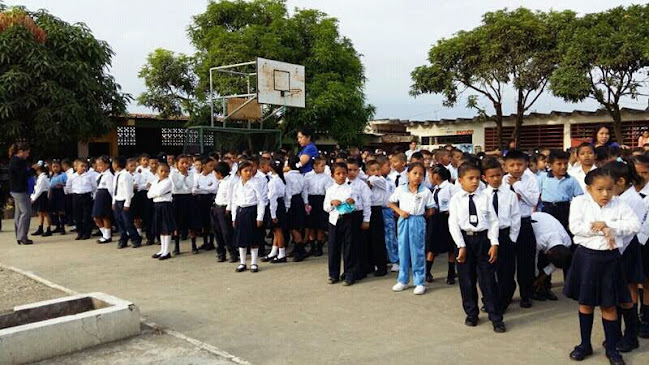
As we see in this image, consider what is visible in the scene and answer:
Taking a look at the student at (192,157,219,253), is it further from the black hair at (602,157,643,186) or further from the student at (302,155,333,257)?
the black hair at (602,157,643,186)

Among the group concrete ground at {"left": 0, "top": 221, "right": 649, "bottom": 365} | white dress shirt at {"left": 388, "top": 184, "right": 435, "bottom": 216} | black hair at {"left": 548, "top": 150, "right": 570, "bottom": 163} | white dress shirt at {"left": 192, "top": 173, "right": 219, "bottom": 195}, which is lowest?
concrete ground at {"left": 0, "top": 221, "right": 649, "bottom": 365}

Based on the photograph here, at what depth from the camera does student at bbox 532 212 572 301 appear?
5258mm

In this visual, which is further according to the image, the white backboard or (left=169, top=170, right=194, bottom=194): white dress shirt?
the white backboard

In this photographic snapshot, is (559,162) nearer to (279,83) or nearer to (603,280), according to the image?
(603,280)

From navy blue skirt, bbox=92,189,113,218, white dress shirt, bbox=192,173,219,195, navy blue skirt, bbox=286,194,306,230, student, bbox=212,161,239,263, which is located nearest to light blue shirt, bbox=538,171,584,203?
navy blue skirt, bbox=286,194,306,230

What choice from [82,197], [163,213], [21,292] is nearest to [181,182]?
[163,213]

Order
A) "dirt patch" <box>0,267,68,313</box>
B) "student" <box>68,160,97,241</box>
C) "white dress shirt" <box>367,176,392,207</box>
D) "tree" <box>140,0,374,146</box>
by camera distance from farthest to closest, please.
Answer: "tree" <box>140,0,374,146</box>
"student" <box>68,160,97,241</box>
"white dress shirt" <box>367,176,392,207</box>
"dirt patch" <box>0,267,68,313</box>

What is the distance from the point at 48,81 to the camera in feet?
44.3

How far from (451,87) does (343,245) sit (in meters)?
16.8

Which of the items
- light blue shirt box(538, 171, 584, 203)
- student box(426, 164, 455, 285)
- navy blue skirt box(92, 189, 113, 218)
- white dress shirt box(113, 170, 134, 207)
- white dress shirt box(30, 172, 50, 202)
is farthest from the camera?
white dress shirt box(30, 172, 50, 202)

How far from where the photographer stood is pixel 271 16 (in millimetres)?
23172

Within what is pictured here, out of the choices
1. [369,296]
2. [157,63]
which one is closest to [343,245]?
[369,296]

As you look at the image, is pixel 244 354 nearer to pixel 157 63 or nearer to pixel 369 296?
pixel 369 296

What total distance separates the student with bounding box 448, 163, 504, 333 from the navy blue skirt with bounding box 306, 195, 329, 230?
137 inches
